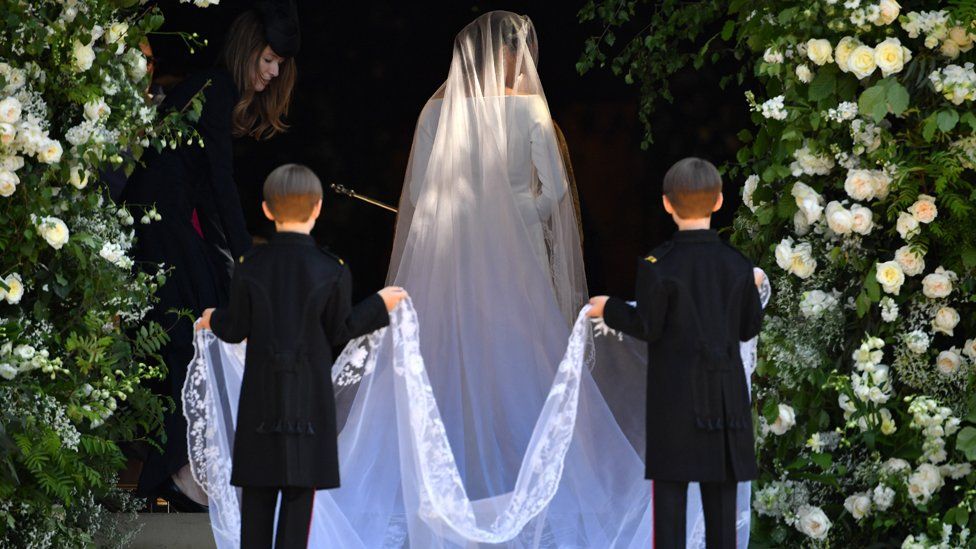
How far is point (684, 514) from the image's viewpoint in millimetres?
3619

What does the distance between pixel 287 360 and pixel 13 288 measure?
1058 mm

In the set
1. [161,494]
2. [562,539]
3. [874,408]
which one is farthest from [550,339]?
[161,494]

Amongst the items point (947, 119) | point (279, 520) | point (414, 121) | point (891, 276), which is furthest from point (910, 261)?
point (414, 121)

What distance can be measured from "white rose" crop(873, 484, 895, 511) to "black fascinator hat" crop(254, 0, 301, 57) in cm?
297

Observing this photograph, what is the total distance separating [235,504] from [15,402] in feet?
2.41

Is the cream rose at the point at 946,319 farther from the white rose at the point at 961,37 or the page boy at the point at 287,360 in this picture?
the page boy at the point at 287,360

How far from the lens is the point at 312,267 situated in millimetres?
3596

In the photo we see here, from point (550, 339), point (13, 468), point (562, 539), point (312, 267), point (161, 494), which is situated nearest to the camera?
point (312, 267)

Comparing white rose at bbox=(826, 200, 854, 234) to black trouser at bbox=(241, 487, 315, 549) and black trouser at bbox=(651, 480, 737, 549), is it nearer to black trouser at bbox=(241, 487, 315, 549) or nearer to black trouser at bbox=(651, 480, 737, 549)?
black trouser at bbox=(651, 480, 737, 549)

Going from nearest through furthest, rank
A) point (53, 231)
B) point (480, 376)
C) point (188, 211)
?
point (53, 231) → point (480, 376) → point (188, 211)

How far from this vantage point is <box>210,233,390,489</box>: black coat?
3521mm

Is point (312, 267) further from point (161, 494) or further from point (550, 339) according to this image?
point (161, 494)

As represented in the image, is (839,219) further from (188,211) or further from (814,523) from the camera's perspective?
(188,211)

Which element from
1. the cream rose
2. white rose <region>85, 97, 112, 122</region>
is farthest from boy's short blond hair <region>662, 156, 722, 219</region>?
white rose <region>85, 97, 112, 122</region>
